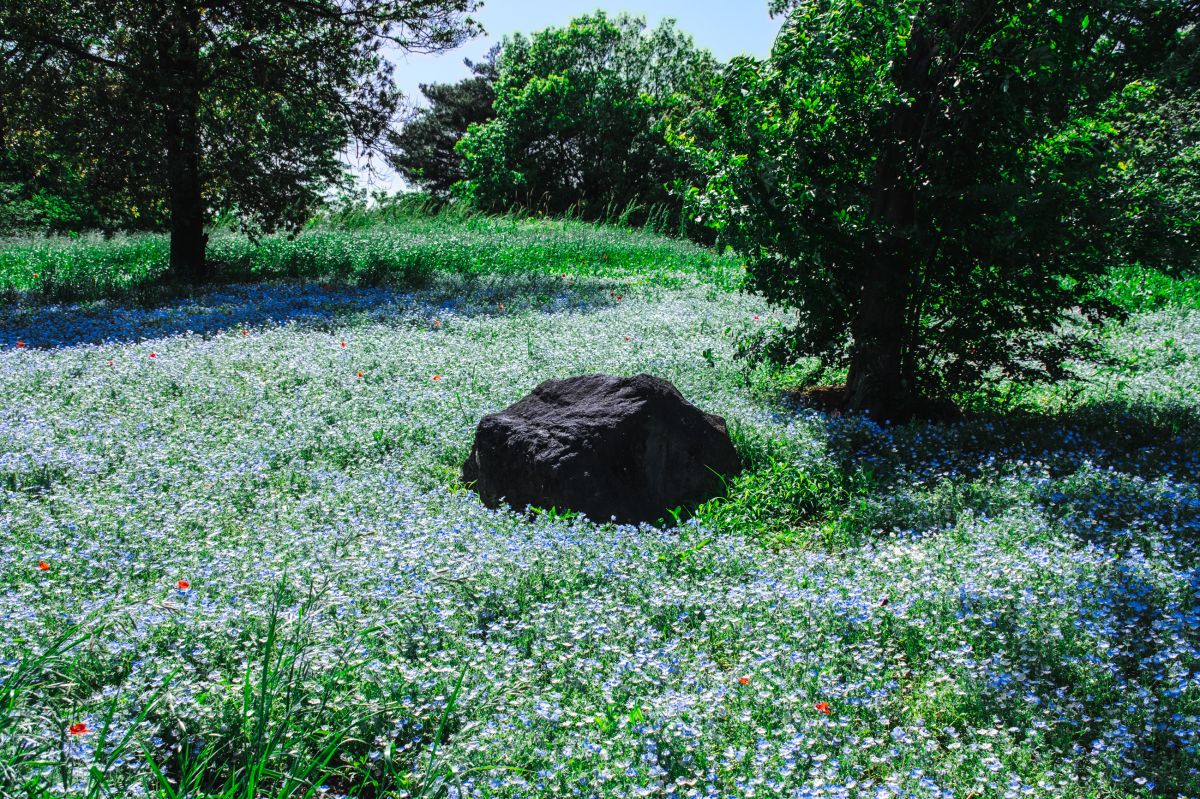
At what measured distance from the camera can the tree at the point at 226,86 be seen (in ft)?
39.0

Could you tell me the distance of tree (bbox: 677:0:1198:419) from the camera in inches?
240

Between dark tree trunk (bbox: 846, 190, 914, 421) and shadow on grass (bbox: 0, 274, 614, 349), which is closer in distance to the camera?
dark tree trunk (bbox: 846, 190, 914, 421)

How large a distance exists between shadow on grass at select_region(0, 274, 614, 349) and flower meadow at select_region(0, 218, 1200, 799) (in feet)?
10.3

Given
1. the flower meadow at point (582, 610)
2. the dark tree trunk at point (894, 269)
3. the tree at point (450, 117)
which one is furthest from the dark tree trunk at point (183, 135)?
the tree at point (450, 117)

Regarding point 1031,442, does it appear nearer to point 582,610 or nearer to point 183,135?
point 582,610

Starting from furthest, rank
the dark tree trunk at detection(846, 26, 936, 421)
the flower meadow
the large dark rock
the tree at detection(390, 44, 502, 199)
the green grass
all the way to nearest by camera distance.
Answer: the tree at detection(390, 44, 502, 199) → the green grass → the dark tree trunk at detection(846, 26, 936, 421) → the large dark rock → the flower meadow

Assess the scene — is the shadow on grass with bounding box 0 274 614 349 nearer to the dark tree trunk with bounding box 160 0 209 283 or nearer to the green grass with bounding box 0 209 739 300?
the green grass with bounding box 0 209 739 300

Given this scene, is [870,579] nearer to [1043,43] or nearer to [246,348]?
[1043,43]

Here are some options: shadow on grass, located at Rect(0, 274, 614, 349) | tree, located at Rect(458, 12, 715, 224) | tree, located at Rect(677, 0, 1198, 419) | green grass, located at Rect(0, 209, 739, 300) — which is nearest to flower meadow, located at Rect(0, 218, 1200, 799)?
tree, located at Rect(677, 0, 1198, 419)

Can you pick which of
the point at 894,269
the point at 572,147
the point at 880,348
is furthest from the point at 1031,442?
the point at 572,147

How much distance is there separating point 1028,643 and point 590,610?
1756 mm

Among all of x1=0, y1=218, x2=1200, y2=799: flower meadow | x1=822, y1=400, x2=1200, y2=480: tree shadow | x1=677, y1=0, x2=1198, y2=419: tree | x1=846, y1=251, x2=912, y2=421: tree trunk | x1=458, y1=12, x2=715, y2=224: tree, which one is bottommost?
x1=0, y1=218, x2=1200, y2=799: flower meadow

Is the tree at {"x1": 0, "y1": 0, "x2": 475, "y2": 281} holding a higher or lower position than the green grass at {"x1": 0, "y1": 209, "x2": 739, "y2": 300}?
higher

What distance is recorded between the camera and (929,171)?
648 centimetres
